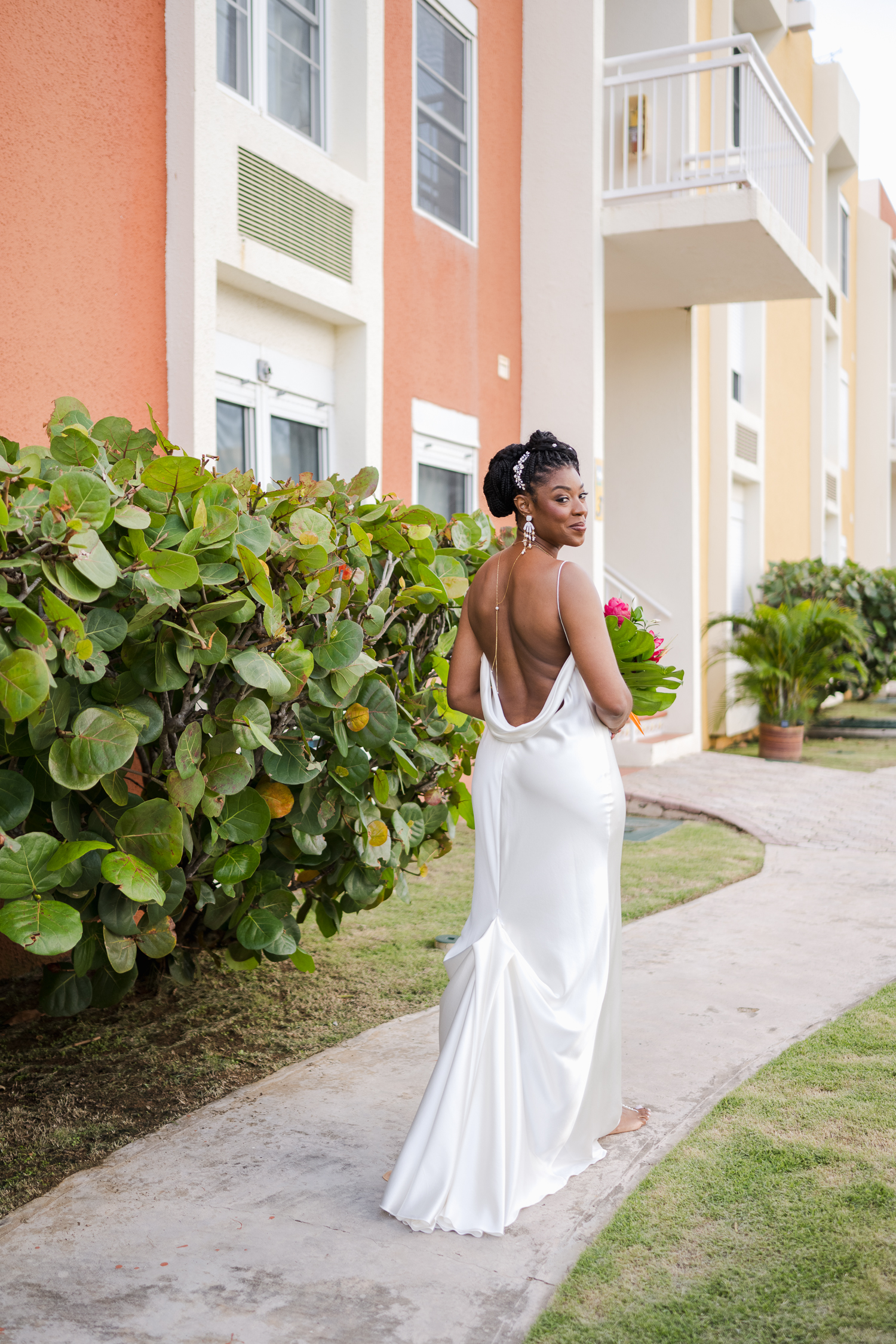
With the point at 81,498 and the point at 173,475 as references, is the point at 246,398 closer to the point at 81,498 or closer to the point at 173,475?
the point at 173,475

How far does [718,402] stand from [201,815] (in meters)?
11.1

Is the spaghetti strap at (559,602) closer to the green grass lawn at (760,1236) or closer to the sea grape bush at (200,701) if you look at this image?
the sea grape bush at (200,701)

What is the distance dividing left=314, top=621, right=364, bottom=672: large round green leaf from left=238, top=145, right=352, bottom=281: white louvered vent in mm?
3859

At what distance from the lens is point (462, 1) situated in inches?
347

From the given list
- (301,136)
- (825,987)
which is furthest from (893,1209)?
(301,136)

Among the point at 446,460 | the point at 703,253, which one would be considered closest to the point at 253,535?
the point at 446,460

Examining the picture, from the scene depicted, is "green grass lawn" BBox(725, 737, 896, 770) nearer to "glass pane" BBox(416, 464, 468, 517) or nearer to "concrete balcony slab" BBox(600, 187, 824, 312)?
"concrete balcony slab" BBox(600, 187, 824, 312)

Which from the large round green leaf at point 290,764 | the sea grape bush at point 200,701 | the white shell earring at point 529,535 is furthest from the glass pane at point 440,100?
the large round green leaf at point 290,764

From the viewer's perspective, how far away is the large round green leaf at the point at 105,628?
106 inches

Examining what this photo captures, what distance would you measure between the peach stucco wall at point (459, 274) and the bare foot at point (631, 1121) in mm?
5298

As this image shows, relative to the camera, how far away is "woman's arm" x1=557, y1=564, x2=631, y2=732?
9.44 ft

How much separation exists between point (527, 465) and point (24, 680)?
140 centimetres

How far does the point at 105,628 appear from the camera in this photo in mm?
2705

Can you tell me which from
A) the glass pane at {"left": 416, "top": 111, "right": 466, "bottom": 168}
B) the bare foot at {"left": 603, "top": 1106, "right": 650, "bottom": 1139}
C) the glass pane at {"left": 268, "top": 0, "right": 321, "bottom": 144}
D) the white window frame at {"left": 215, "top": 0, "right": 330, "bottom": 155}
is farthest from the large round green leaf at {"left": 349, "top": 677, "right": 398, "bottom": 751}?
the glass pane at {"left": 416, "top": 111, "right": 466, "bottom": 168}
